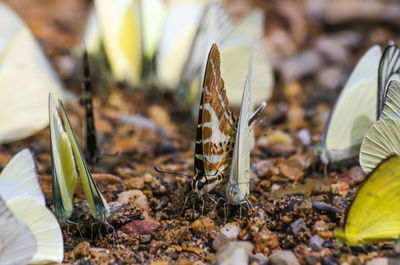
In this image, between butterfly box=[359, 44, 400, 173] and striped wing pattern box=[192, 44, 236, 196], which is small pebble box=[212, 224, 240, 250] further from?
butterfly box=[359, 44, 400, 173]

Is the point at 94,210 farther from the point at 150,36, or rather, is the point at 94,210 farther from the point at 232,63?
the point at 150,36

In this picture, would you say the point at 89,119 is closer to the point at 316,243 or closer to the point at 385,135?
the point at 316,243

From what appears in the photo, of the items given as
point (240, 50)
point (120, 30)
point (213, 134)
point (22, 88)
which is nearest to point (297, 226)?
point (213, 134)

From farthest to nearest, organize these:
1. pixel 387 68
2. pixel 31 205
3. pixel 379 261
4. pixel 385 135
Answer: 1. pixel 387 68
2. pixel 385 135
3. pixel 31 205
4. pixel 379 261

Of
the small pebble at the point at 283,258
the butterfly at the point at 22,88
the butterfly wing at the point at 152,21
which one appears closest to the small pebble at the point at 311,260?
the small pebble at the point at 283,258

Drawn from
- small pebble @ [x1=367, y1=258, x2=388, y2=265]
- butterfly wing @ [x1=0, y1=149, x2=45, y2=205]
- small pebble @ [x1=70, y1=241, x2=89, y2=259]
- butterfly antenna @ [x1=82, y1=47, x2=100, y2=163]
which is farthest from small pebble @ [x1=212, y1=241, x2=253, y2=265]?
butterfly antenna @ [x1=82, y1=47, x2=100, y2=163]

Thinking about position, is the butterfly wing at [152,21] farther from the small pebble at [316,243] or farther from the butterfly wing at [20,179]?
the small pebble at [316,243]
